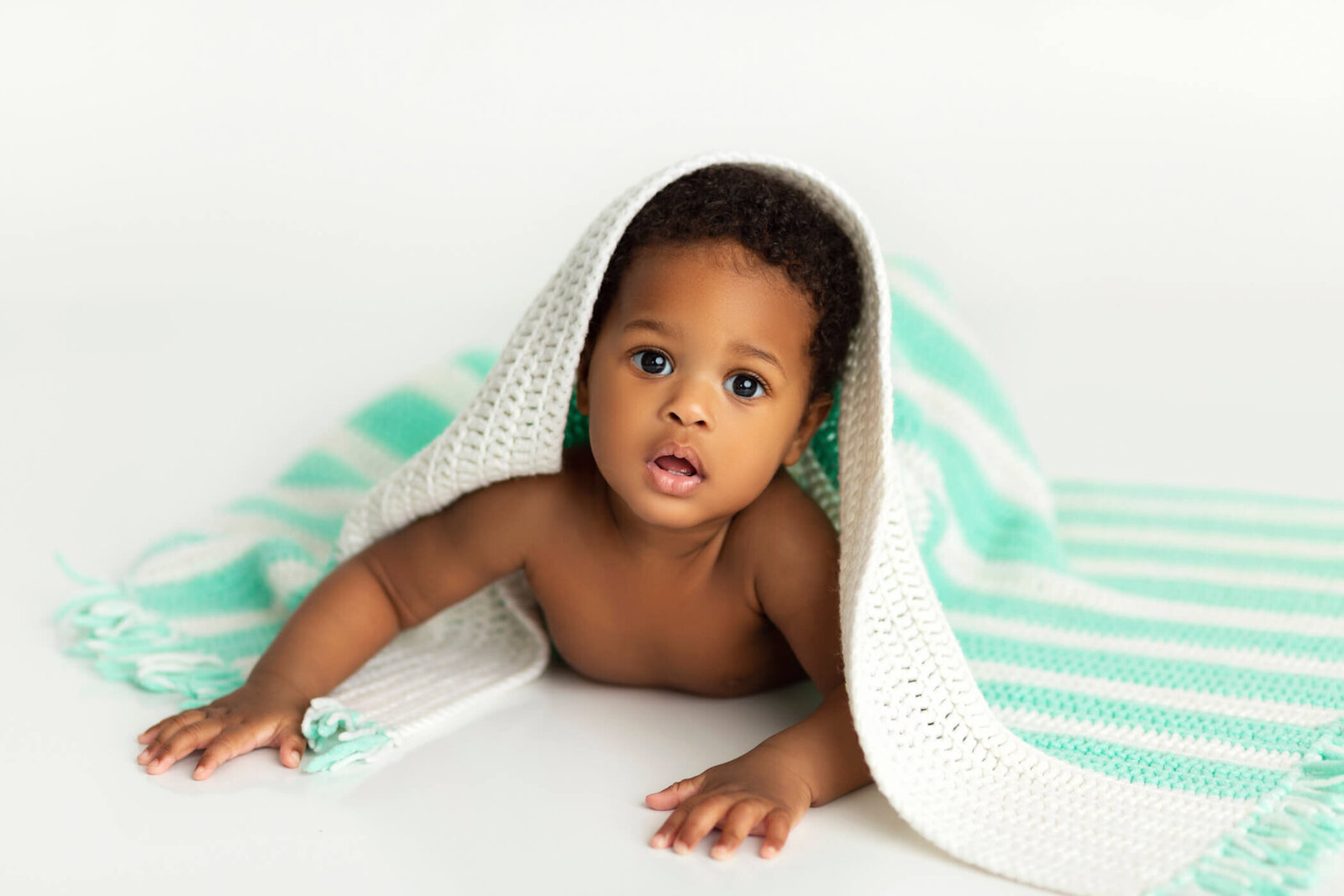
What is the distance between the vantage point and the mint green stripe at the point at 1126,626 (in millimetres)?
1923

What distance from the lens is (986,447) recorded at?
2.24 m

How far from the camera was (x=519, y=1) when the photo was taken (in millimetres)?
3322

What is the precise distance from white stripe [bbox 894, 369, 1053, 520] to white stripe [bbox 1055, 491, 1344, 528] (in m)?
0.16

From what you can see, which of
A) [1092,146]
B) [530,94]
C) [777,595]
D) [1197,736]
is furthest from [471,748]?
[1092,146]

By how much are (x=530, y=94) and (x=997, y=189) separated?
1.08 m

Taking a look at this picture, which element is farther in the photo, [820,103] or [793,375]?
[820,103]

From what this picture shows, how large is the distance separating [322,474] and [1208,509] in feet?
4.65

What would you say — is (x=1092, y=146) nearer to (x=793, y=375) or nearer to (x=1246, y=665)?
(x=1246, y=665)

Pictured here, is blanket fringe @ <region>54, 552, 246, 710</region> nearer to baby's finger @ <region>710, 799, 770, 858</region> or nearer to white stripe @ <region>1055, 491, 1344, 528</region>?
baby's finger @ <region>710, 799, 770, 858</region>

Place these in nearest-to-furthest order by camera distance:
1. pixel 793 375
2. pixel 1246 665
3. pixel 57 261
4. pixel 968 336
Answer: pixel 793 375
pixel 1246 665
pixel 968 336
pixel 57 261

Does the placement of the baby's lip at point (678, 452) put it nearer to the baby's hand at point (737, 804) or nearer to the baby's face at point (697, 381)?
the baby's face at point (697, 381)

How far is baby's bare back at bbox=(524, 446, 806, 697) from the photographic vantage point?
1.74 meters

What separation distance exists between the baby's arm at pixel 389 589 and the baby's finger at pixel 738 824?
452 mm

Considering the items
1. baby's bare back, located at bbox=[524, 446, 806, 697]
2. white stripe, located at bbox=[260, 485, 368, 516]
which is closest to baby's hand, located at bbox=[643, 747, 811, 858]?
baby's bare back, located at bbox=[524, 446, 806, 697]
